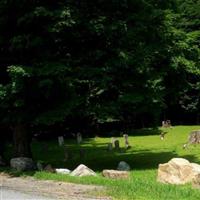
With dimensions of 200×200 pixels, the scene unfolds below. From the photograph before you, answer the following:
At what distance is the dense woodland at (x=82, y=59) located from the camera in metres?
21.4

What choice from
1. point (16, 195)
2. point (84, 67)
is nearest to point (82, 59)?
point (84, 67)

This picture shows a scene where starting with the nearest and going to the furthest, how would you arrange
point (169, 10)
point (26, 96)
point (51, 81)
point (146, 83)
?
point (51, 81)
point (26, 96)
point (146, 83)
point (169, 10)

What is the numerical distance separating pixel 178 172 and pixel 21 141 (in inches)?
349

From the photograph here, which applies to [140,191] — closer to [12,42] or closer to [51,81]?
[51,81]

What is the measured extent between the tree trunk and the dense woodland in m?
0.04

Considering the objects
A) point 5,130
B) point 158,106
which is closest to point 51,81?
point 158,106

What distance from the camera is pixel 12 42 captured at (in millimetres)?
21484

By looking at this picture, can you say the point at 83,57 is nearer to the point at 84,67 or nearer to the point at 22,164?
the point at 84,67

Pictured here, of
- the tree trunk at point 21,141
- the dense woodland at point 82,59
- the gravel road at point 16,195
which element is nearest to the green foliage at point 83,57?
the dense woodland at point 82,59

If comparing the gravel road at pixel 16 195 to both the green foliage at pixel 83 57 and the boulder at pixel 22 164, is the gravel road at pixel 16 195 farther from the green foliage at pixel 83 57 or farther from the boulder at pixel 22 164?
the boulder at pixel 22 164

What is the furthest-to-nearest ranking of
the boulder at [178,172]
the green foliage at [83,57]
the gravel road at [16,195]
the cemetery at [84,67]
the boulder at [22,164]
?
the boulder at [22,164] → the green foliage at [83,57] → the cemetery at [84,67] → the boulder at [178,172] → the gravel road at [16,195]

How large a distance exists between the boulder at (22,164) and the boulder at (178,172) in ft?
21.0

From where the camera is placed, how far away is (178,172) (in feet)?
57.9

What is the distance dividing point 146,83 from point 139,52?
1.58 metres
